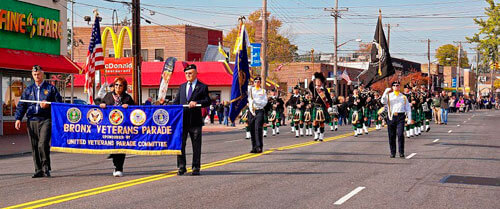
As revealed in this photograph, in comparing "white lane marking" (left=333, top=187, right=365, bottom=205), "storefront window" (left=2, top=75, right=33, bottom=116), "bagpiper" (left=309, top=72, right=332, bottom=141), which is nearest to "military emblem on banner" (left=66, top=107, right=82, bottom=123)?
"white lane marking" (left=333, top=187, right=365, bottom=205)

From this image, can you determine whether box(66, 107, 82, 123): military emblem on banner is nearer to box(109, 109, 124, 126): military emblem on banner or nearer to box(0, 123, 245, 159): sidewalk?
box(109, 109, 124, 126): military emblem on banner

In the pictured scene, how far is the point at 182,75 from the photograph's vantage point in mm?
53531

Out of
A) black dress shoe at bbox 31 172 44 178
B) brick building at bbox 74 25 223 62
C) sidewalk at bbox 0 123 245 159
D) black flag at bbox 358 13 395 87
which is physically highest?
brick building at bbox 74 25 223 62

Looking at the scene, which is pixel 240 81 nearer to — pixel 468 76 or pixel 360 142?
pixel 360 142

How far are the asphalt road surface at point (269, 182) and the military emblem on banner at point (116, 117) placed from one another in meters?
1.01

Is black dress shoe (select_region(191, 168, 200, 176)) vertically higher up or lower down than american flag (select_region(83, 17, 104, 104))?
lower down

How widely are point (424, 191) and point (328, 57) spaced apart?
104 metres

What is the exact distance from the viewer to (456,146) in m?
21.0

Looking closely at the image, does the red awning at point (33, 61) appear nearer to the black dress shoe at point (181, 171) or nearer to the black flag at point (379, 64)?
the black flag at point (379, 64)

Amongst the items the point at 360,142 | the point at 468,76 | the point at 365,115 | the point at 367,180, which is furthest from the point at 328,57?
the point at 367,180

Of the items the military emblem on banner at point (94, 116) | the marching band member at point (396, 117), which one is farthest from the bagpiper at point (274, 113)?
the military emblem on banner at point (94, 116)

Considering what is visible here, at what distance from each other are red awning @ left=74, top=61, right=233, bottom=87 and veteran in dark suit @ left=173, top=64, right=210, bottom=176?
40309 mm

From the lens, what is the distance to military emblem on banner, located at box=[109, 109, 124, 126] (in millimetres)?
12422

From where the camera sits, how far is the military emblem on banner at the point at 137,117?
1241cm
